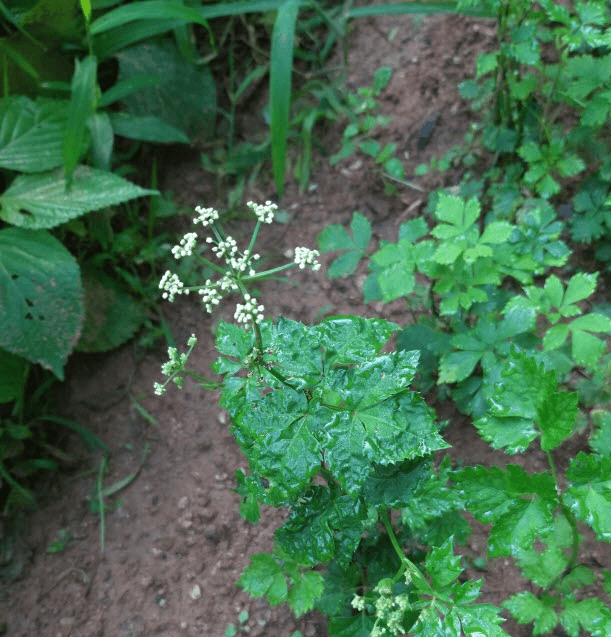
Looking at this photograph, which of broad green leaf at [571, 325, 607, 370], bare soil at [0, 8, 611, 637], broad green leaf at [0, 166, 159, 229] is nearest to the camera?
broad green leaf at [571, 325, 607, 370]

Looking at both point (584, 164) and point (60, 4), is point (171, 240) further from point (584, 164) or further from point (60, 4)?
point (584, 164)

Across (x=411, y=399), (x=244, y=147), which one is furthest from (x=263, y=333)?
(x=244, y=147)

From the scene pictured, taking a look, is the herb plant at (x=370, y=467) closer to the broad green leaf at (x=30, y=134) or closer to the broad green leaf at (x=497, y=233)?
the broad green leaf at (x=497, y=233)

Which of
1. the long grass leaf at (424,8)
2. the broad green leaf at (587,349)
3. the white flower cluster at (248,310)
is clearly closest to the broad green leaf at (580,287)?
the broad green leaf at (587,349)

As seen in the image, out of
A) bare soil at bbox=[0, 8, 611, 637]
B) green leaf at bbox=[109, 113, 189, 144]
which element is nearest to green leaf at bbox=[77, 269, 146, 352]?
bare soil at bbox=[0, 8, 611, 637]

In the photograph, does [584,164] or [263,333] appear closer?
[263,333]

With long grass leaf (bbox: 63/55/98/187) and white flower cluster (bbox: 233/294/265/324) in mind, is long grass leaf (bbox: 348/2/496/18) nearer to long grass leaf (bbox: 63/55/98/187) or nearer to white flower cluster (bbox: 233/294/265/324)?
long grass leaf (bbox: 63/55/98/187)

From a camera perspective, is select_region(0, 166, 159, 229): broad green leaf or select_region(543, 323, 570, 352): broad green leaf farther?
select_region(0, 166, 159, 229): broad green leaf

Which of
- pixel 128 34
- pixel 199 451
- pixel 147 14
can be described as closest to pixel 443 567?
pixel 199 451
